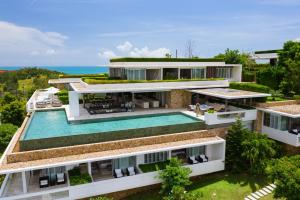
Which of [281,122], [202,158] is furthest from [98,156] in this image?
[281,122]

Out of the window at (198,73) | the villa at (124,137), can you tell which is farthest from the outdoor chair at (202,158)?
the window at (198,73)

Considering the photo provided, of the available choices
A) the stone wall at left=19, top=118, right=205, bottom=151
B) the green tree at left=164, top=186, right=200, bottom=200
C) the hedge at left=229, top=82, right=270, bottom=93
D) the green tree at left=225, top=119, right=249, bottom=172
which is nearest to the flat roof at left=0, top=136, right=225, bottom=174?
the stone wall at left=19, top=118, right=205, bottom=151

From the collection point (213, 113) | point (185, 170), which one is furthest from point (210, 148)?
point (185, 170)

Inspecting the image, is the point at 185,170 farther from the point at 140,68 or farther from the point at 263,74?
the point at 263,74

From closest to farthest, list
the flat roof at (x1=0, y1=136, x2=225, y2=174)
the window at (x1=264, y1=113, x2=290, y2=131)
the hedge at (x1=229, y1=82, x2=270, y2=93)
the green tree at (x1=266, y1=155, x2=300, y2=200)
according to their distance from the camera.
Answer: the green tree at (x1=266, y1=155, x2=300, y2=200) → the flat roof at (x1=0, y1=136, x2=225, y2=174) → the window at (x1=264, y1=113, x2=290, y2=131) → the hedge at (x1=229, y1=82, x2=270, y2=93)

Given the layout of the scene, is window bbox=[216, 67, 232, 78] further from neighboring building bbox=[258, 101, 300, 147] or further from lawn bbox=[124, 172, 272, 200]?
lawn bbox=[124, 172, 272, 200]

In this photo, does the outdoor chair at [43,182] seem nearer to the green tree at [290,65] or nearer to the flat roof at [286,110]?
the flat roof at [286,110]
